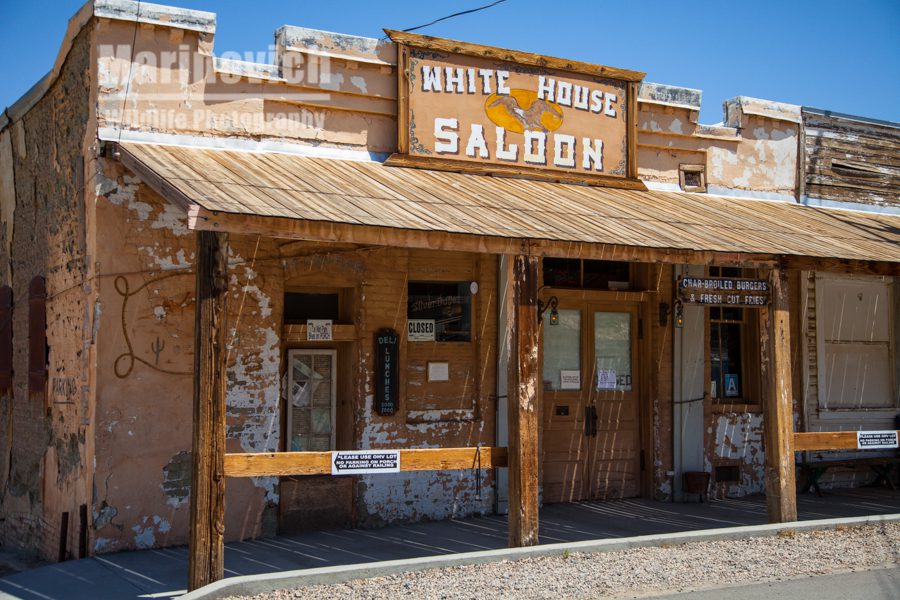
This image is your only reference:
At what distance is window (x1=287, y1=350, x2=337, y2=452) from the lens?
9.65 metres

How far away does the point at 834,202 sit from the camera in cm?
1256

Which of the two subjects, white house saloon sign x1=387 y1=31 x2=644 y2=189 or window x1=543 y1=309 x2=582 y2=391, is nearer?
white house saloon sign x1=387 y1=31 x2=644 y2=189

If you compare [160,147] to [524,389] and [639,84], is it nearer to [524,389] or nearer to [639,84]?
[524,389]

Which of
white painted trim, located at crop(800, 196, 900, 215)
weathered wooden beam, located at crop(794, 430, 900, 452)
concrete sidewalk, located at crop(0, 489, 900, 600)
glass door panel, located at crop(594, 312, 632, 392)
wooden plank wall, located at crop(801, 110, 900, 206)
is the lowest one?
concrete sidewalk, located at crop(0, 489, 900, 600)

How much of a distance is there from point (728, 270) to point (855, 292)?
1989 mm

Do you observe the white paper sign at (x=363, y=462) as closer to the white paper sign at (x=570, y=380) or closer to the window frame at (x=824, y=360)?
the white paper sign at (x=570, y=380)

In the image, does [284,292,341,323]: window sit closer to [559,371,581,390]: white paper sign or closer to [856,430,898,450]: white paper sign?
[559,371,581,390]: white paper sign

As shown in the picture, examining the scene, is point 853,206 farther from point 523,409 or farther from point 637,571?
point 637,571

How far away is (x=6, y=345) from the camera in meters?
10.8

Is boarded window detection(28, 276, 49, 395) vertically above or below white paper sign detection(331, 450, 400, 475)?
above

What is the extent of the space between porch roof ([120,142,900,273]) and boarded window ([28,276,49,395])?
7.92ft

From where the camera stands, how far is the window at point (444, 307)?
33.7ft

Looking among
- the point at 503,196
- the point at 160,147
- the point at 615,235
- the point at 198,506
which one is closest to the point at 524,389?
the point at 615,235

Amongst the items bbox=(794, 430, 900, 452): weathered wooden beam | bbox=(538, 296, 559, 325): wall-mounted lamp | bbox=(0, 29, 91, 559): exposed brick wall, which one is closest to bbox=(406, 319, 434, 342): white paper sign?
bbox=(538, 296, 559, 325): wall-mounted lamp
